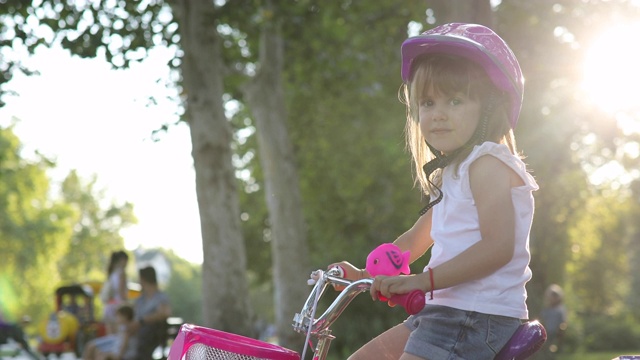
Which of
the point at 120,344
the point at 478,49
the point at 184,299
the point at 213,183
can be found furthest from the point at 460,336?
the point at 184,299

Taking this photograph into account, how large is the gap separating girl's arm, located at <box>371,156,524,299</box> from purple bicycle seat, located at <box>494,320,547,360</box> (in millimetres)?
214

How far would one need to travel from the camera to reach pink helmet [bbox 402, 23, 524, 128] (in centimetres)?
337

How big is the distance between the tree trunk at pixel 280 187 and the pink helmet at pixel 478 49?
15.6 m

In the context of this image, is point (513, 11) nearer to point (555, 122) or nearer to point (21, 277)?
point (555, 122)

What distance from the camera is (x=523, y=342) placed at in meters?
3.31

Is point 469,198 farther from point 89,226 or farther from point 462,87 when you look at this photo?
point 89,226

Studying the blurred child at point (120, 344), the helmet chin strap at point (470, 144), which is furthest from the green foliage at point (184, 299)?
the helmet chin strap at point (470, 144)

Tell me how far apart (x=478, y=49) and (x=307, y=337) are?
1.04 meters

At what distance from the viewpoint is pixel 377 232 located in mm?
28750

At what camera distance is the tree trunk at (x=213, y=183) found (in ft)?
44.6

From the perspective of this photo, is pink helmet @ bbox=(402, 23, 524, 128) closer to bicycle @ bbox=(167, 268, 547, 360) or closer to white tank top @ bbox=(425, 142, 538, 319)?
white tank top @ bbox=(425, 142, 538, 319)

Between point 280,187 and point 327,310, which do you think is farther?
point 280,187

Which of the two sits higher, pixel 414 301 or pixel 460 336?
pixel 414 301

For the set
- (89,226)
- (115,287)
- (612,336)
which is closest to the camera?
(115,287)
